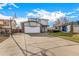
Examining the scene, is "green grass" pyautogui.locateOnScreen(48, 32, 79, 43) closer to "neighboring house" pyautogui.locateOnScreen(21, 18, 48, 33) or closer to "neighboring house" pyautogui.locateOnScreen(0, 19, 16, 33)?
"neighboring house" pyautogui.locateOnScreen(21, 18, 48, 33)

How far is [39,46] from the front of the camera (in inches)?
107

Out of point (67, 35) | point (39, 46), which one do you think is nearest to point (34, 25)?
point (39, 46)

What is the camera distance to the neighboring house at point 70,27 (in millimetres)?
2719

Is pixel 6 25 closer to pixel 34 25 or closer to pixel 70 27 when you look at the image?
pixel 34 25

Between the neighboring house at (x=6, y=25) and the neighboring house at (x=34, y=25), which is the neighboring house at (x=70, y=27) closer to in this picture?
the neighboring house at (x=34, y=25)

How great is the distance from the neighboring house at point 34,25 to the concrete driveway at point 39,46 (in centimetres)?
6

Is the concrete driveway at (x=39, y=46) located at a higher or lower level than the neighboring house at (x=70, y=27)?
lower

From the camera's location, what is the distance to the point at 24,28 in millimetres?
2777

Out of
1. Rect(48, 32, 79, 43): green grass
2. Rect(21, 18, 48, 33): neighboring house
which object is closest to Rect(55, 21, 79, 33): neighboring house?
Rect(48, 32, 79, 43): green grass

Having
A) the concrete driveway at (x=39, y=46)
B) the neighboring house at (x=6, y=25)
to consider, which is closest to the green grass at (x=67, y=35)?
the concrete driveway at (x=39, y=46)

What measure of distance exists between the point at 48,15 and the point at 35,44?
0.34m

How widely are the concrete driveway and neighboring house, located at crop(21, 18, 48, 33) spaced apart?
55 mm

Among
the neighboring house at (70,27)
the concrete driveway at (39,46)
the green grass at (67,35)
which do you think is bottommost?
the concrete driveway at (39,46)

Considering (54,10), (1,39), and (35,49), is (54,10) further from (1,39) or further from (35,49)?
(1,39)
